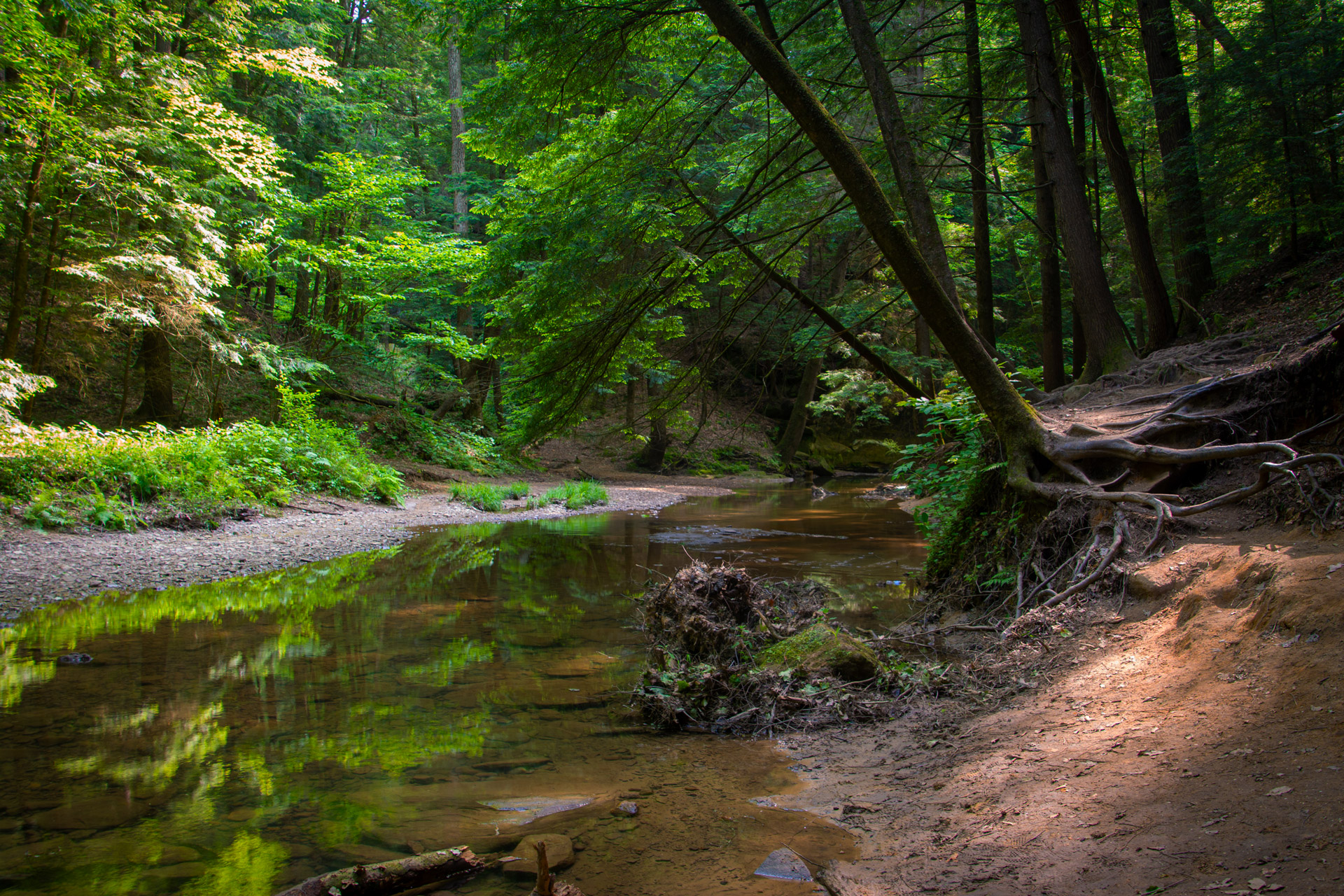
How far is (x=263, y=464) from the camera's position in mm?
12211

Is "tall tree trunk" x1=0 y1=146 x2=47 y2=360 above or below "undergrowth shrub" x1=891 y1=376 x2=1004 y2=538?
above

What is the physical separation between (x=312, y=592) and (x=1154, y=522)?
7.50 metres

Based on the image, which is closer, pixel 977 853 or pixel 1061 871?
pixel 1061 871

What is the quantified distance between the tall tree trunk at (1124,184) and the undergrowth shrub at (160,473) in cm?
1312

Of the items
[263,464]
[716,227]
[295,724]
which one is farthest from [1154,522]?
[263,464]

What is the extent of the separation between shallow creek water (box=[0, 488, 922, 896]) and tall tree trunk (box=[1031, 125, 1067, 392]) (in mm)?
6092

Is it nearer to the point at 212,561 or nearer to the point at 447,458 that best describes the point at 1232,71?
the point at 212,561

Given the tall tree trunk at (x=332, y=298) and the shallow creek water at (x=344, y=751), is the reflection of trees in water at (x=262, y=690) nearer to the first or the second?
the shallow creek water at (x=344, y=751)

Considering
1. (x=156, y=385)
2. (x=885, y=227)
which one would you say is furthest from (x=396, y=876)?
(x=156, y=385)

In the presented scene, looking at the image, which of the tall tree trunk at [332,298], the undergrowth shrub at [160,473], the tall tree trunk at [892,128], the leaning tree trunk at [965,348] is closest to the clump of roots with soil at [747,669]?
the leaning tree trunk at [965,348]

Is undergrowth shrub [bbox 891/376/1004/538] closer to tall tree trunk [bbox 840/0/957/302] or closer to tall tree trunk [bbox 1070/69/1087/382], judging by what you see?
tall tree trunk [bbox 840/0/957/302]

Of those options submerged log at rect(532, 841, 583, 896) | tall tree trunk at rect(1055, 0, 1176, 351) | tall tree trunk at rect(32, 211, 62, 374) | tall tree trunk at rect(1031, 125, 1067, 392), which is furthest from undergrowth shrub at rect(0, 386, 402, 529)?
tall tree trunk at rect(1055, 0, 1176, 351)

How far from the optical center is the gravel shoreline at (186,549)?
6.88 metres

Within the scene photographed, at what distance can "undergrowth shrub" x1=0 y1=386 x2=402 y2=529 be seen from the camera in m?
8.85
